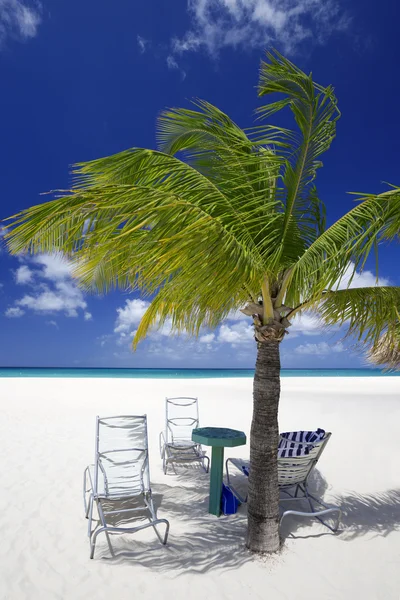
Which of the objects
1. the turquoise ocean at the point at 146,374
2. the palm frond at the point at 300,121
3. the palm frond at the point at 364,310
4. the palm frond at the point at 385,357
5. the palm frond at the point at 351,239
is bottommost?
the turquoise ocean at the point at 146,374

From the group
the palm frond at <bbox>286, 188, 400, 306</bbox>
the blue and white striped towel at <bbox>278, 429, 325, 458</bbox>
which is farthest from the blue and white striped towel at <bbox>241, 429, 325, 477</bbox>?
the palm frond at <bbox>286, 188, 400, 306</bbox>

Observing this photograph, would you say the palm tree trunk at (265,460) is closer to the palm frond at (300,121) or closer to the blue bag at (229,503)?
the blue bag at (229,503)

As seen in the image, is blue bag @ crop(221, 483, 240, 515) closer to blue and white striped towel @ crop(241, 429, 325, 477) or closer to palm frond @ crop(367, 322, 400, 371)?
blue and white striped towel @ crop(241, 429, 325, 477)

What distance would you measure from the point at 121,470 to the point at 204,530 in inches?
44.7

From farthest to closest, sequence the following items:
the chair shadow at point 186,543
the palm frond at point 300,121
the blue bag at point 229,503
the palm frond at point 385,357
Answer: the palm frond at point 385,357
the blue bag at point 229,503
the chair shadow at point 186,543
the palm frond at point 300,121

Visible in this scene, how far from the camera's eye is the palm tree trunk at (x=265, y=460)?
12.8 ft

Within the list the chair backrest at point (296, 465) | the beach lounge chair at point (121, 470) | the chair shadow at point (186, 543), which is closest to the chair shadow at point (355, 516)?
the chair backrest at point (296, 465)

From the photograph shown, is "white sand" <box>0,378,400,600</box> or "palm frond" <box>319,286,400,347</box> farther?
"palm frond" <box>319,286,400,347</box>

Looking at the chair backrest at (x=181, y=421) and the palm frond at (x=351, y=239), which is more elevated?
the palm frond at (x=351, y=239)

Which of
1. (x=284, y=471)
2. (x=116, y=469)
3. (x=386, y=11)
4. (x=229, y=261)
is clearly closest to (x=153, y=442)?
(x=116, y=469)

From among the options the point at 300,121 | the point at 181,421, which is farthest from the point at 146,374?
the point at 300,121

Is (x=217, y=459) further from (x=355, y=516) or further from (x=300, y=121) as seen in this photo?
(x=300, y=121)

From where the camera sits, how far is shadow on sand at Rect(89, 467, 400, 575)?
3.76m

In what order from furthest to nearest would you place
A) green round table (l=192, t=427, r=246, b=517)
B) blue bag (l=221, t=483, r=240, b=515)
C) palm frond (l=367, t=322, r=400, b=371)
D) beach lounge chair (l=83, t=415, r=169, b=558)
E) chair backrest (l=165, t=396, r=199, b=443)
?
chair backrest (l=165, t=396, r=199, b=443), palm frond (l=367, t=322, r=400, b=371), blue bag (l=221, t=483, r=240, b=515), green round table (l=192, t=427, r=246, b=517), beach lounge chair (l=83, t=415, r=169, b=558)
